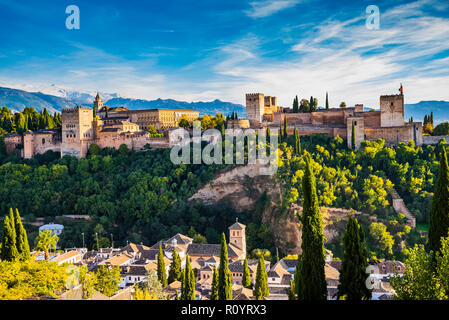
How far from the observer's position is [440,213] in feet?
45.1

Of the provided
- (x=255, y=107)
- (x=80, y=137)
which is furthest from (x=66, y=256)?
(x=255, y=107)

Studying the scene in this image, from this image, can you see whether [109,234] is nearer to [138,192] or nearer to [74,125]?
[138,192]

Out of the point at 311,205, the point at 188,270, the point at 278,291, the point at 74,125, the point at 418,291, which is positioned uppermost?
the point at 74,125

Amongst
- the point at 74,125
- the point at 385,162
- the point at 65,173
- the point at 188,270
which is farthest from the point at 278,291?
the point at 74,125

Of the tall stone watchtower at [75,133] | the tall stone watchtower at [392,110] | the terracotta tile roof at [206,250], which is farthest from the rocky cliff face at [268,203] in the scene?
the tall stone watchtower at [75,133]

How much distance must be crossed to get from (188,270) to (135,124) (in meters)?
37.8

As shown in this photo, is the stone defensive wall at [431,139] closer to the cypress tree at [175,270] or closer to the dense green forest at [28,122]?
the cypress tree at [175,270]

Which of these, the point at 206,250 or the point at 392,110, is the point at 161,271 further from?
the point at 392,110

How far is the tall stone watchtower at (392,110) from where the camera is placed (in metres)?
44.9

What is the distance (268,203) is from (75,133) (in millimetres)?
25070

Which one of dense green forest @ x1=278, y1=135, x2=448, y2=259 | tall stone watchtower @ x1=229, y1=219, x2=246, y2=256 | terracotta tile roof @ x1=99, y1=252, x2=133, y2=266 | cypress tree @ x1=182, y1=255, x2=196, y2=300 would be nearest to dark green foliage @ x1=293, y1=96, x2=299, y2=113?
dense green forest @ x1=278, y1=135, x2=448, y2=259

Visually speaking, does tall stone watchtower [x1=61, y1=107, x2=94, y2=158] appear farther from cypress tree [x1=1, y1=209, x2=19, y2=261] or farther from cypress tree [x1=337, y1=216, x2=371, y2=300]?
cypress tree [x1=337, y1=216, x2=371, y2=300]

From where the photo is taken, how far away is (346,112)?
47438mm

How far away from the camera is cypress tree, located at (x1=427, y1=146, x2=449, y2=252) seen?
1366cm
